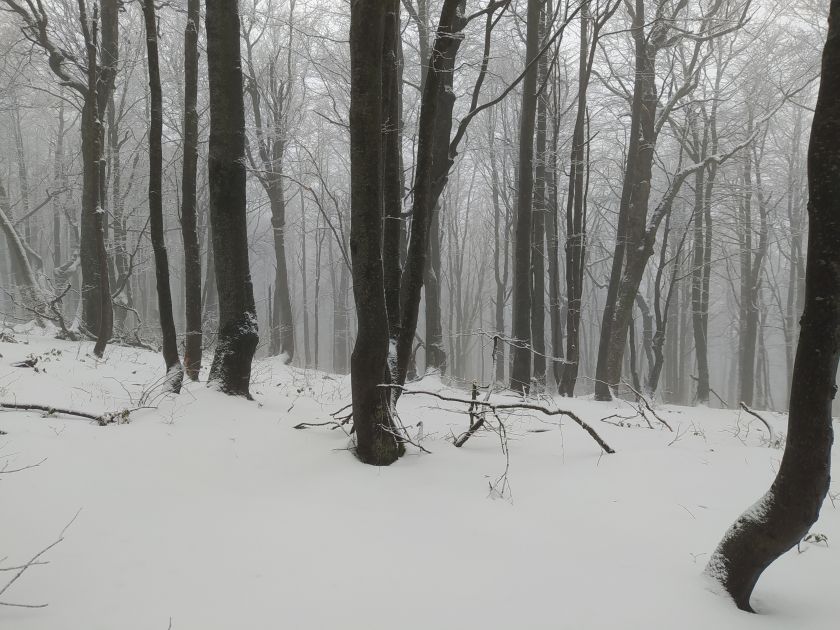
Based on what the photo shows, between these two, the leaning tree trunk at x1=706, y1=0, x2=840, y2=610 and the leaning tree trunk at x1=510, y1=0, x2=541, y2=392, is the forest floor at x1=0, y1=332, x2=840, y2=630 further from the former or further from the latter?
the leaning tree trunk at x1=510, y1=0, x2=541, y2=392

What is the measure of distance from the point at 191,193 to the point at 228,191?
1345 millimetres

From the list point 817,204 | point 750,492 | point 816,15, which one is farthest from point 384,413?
point 816,15

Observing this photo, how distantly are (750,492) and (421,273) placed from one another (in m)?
2.76

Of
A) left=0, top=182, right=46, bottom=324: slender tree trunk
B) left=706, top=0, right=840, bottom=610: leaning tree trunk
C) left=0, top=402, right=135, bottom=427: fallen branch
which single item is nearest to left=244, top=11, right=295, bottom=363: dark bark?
left=0, top=182, right=46, bottom=324: slender tree trunk

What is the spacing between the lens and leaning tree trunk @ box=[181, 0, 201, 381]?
5531 mm

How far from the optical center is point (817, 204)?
5.39 ft

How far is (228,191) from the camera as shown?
487cm

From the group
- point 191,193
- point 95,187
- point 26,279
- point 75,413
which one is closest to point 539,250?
point 191,193

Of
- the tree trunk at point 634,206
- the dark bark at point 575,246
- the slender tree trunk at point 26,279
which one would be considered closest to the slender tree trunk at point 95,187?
the slender tree trunk at point 26,279

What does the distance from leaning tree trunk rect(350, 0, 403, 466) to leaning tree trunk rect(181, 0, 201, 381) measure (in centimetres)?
327

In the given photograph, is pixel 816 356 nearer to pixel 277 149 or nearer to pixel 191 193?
pixel 191 193

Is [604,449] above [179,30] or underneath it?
underneath

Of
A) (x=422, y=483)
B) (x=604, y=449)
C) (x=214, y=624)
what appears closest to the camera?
(x=214, y=624)

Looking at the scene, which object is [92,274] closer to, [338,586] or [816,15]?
[338,586]
